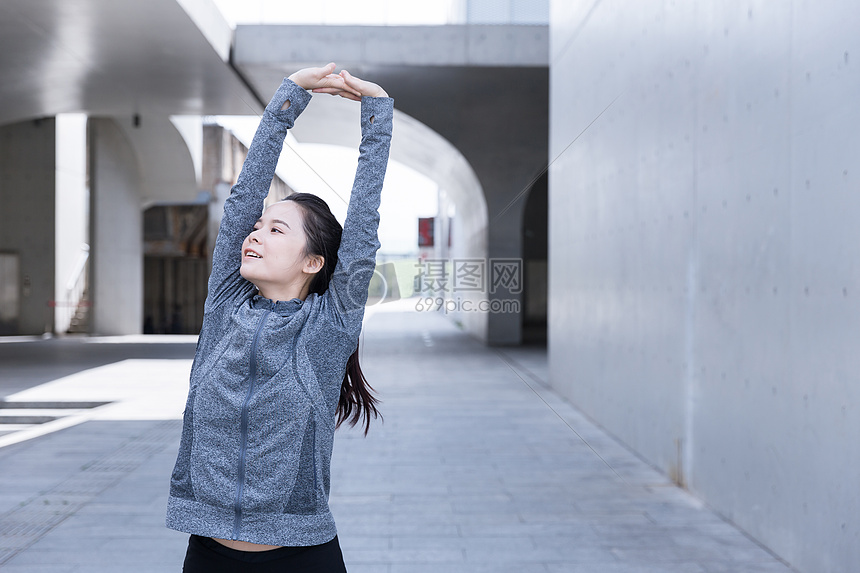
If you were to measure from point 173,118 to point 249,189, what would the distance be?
19419 millimetres

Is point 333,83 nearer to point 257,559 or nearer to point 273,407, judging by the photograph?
point 273,407

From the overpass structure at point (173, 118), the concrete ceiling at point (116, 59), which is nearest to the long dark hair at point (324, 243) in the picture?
the overpass structure at point (173, 118)

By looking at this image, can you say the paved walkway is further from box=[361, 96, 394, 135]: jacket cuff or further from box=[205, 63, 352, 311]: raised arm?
box=[361, 96, 394, 135]: jacket cuff

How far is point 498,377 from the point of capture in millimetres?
10492

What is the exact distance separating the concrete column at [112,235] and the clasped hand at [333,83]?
1826 centimetres

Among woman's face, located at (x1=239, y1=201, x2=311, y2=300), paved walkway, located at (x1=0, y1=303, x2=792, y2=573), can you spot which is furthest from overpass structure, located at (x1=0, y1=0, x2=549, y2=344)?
woman's face, located at (x1=239, y1=201, x2=311, y2=300)

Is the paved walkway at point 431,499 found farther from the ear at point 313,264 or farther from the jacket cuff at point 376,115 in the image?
the jacket cuff at point 376,115

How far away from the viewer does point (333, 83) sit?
1564 millimetres

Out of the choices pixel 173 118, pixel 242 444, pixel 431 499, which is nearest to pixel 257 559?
pixel 242 444

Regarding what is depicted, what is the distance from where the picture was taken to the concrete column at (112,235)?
18.3 meters

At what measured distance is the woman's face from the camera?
1.52m

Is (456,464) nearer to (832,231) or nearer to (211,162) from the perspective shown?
(832,231)

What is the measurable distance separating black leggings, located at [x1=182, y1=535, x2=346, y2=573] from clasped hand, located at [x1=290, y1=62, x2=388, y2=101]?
0.95 meters

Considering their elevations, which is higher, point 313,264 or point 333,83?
point 333,83
